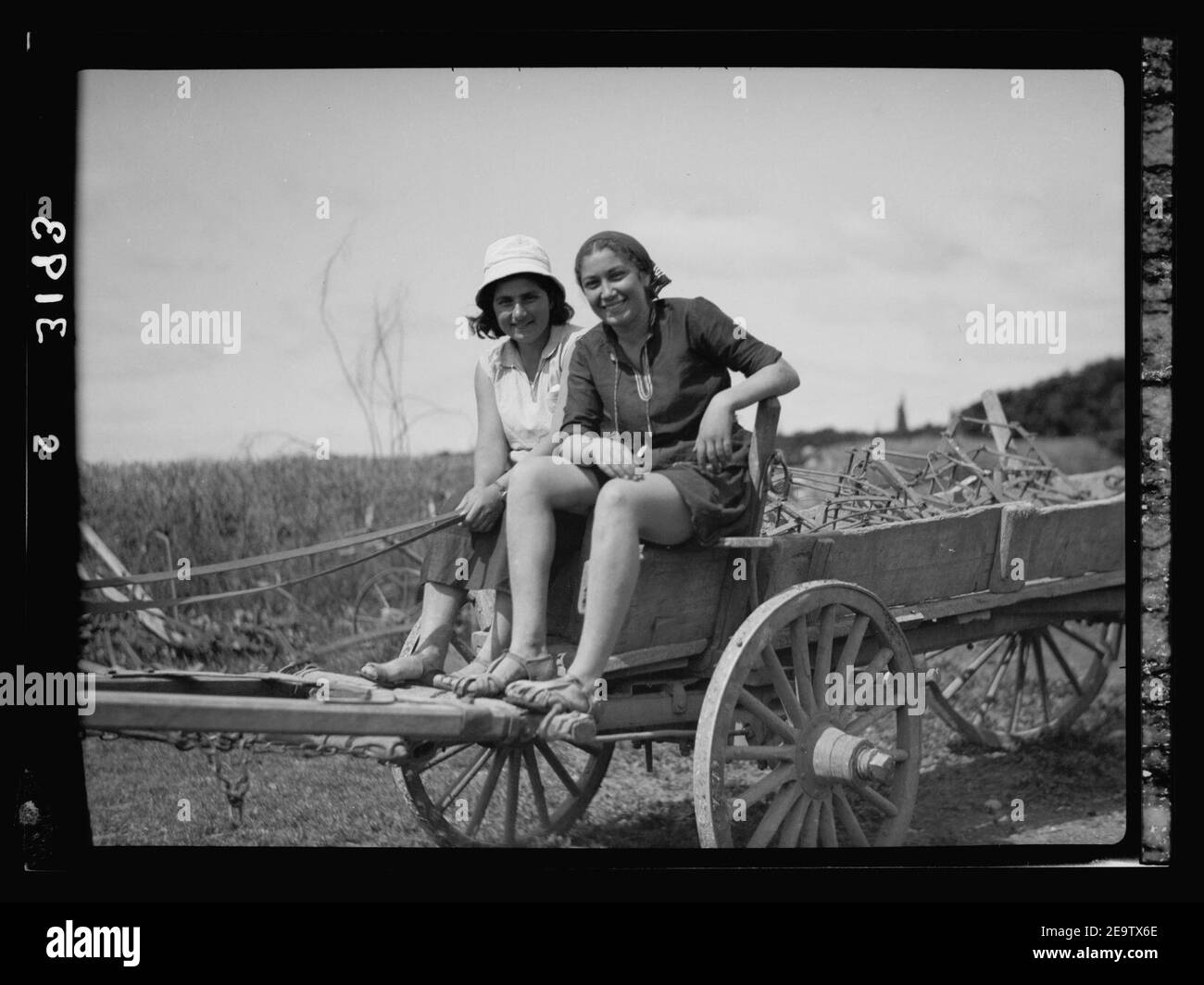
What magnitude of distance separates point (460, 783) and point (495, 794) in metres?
0.49

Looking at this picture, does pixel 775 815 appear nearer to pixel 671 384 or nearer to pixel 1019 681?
pixel 671 384

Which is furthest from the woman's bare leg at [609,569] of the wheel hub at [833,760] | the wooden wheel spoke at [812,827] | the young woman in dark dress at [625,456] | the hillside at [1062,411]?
→ the hillside at [1062,411]

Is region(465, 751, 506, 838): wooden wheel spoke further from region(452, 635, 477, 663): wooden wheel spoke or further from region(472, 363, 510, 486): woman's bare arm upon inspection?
region(472, 363, 510, 486): woman's bare arm

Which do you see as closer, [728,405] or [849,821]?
[728,405]

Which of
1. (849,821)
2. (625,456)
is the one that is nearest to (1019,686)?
(849,821)

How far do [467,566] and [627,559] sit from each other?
593 millimetres

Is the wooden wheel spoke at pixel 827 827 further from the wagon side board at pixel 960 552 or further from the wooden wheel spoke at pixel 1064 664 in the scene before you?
the wooden wheel spoke at pixel 1064 664

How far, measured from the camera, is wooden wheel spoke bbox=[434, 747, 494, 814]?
16.1ft

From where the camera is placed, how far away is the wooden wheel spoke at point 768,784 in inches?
163

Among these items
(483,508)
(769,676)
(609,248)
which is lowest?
(769,676)

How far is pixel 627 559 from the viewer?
3.93 meters

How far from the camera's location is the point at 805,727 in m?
4.30
